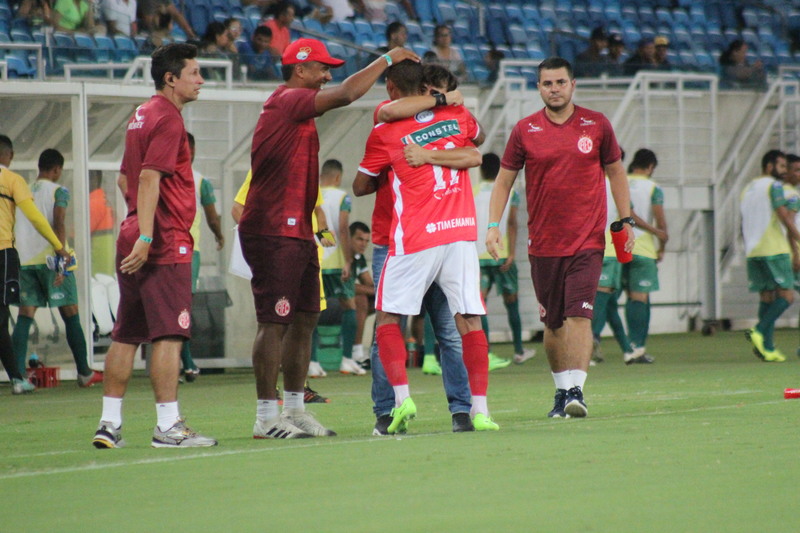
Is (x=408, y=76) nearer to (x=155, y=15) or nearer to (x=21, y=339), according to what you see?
(x=21, y=339)

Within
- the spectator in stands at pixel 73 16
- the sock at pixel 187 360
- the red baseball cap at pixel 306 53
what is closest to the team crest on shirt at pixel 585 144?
the red baseball cap at pixel 306 53

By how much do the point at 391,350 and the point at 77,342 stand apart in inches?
241

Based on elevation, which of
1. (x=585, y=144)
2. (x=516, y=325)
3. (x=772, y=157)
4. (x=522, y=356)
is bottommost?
(x=522, y=356)

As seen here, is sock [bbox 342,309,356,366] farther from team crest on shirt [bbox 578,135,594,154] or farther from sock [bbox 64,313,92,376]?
team crest on shirt [bbox 578,135,594,154]

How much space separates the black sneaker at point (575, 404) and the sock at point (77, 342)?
5.97 m

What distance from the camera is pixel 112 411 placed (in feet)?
22.7

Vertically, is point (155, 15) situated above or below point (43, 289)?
above

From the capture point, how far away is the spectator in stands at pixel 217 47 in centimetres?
1532

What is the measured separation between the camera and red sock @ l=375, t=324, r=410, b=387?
705 centimetres

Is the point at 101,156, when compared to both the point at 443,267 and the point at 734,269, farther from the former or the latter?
the point at 734,269

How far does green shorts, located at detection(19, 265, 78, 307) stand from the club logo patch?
19.7 ft

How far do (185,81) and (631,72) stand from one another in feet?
44.9

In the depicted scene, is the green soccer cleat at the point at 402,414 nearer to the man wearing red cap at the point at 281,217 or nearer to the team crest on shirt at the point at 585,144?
the man wearing red cap at the point at 281,217

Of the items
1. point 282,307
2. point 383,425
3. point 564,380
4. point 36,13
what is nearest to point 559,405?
point 564,380
